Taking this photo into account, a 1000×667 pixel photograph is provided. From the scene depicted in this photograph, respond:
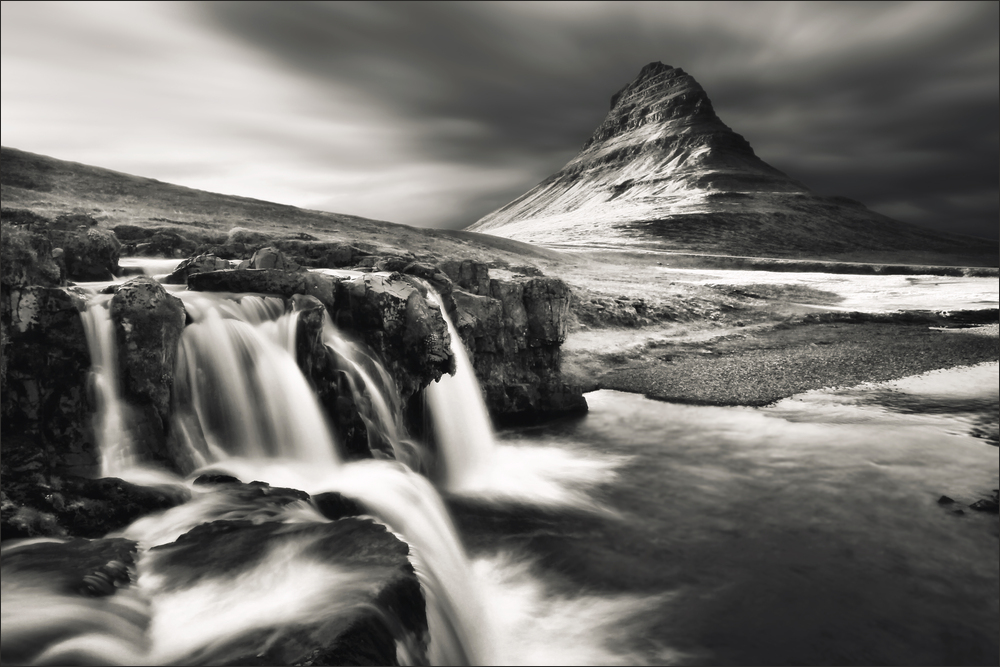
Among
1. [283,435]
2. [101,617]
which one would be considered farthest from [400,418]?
[101,617]

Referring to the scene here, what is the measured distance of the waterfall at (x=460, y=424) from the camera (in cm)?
1502

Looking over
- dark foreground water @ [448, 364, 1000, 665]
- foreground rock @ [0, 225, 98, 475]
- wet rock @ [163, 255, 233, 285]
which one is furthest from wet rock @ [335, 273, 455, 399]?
foreground rock @ [0, 225, 98, 475]

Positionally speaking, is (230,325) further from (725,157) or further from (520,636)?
(725,157)

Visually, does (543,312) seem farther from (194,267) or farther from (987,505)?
Result: (987,505)

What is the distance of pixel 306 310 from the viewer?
41.2ft

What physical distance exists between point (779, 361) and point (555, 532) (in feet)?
66.1

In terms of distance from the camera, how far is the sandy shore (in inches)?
888

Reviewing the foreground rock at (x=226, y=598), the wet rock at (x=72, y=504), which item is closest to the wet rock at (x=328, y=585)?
the foreground rock at (x=226, y=598)

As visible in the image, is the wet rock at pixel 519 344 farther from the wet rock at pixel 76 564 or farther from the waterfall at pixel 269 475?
the wet rock at pixel 76 564

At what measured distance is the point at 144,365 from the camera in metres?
9.82

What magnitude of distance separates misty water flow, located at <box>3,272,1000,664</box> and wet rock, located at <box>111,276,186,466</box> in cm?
23

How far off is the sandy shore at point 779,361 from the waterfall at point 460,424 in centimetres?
780

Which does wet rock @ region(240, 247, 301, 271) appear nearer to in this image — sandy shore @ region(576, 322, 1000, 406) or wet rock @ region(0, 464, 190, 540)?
wet rock @ region(0, 464, 190, 540)

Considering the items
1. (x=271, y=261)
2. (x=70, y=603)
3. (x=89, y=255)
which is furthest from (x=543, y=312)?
(x=70, y=603)
